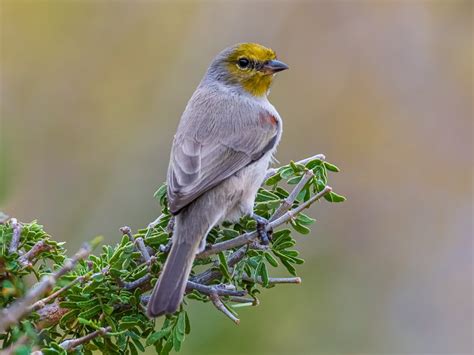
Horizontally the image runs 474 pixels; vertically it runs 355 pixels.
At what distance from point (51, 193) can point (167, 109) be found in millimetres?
1843

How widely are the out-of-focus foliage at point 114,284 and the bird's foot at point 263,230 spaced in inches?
1.7

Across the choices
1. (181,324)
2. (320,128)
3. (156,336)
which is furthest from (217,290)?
(320,128)

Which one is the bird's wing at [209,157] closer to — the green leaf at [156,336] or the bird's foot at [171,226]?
the bird's foot at [171,226]

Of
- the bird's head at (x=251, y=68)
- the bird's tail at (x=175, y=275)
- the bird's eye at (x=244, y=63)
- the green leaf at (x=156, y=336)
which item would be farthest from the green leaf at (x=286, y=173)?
the bird's eye at (x=244, y=63)

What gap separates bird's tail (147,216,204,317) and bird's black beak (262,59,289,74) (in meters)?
2.10

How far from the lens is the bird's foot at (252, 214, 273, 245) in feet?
10.5

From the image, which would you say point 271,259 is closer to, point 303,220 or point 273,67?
point 303,220

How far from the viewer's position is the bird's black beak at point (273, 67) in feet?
17.5

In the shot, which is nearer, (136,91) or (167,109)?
(167,109)

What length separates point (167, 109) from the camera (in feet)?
32.1

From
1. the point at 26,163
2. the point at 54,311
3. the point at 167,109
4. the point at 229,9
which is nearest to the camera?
the point at 54,311

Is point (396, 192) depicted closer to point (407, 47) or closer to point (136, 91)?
point (407, 47)

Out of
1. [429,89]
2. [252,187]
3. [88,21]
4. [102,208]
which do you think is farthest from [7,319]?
[429,89]

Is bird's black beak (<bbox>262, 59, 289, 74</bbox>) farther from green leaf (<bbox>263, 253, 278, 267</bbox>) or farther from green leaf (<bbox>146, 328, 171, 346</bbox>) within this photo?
green leaf (<bbox>146, 328, 171, 346</bbox>)
